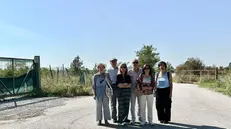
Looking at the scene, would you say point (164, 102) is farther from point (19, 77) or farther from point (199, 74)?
Answer: point (199, 74)

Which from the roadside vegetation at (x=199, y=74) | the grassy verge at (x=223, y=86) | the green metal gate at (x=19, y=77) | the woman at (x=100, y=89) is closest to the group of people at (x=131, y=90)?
the woman at (x=100, y=89)

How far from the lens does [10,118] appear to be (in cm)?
930

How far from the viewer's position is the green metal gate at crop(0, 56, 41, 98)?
15211mm

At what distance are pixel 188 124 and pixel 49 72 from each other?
625 inches

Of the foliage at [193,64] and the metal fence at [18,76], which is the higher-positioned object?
the foliage at [193,64]

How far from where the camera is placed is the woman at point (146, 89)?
7742 mm

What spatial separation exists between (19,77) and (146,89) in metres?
10.7

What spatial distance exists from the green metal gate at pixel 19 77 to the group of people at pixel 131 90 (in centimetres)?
854

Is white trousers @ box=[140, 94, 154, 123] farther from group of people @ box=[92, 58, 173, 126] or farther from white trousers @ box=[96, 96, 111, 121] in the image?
white trousers @ box=[96, 96, 111, 121]

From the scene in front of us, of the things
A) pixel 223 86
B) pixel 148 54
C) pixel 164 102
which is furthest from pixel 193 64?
pixel 164 102

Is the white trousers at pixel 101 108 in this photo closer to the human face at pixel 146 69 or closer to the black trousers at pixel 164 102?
the human face at pixel 146 69

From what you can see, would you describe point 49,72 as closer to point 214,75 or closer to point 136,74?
point 136,74

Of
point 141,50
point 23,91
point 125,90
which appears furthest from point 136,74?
point 141,50

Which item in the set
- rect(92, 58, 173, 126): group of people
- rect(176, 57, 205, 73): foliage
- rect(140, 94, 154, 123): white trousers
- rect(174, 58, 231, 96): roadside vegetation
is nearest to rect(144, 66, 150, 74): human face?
rect(92, 58, 173, 126): group of people
